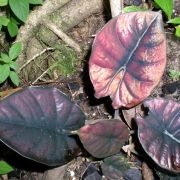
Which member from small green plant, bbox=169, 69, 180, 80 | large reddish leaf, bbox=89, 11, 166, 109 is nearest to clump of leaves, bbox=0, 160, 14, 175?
large reddish leaf, bbox=89, 11, 166, 109

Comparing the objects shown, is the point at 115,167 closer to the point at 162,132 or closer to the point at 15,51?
the point at 162,132

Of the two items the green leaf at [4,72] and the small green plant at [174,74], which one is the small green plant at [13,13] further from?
the small green plant at [174,74]

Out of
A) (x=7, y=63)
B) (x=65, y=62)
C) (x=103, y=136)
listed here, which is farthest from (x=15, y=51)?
(x=103, y=136)

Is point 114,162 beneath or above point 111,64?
beneath

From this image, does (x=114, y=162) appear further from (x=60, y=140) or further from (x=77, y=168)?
(x=60, y=140)

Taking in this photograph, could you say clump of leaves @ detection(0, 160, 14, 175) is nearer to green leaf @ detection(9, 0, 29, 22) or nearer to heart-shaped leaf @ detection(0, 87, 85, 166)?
heart-shaped leaf @ detection(0, 87, 85, 166)

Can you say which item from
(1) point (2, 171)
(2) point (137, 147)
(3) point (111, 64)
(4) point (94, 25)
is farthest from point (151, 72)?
(1) point (2, 171)

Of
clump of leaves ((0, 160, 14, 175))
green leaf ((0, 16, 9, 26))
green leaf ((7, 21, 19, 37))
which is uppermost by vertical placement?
green leaf ((0, 16, 9, 26))
